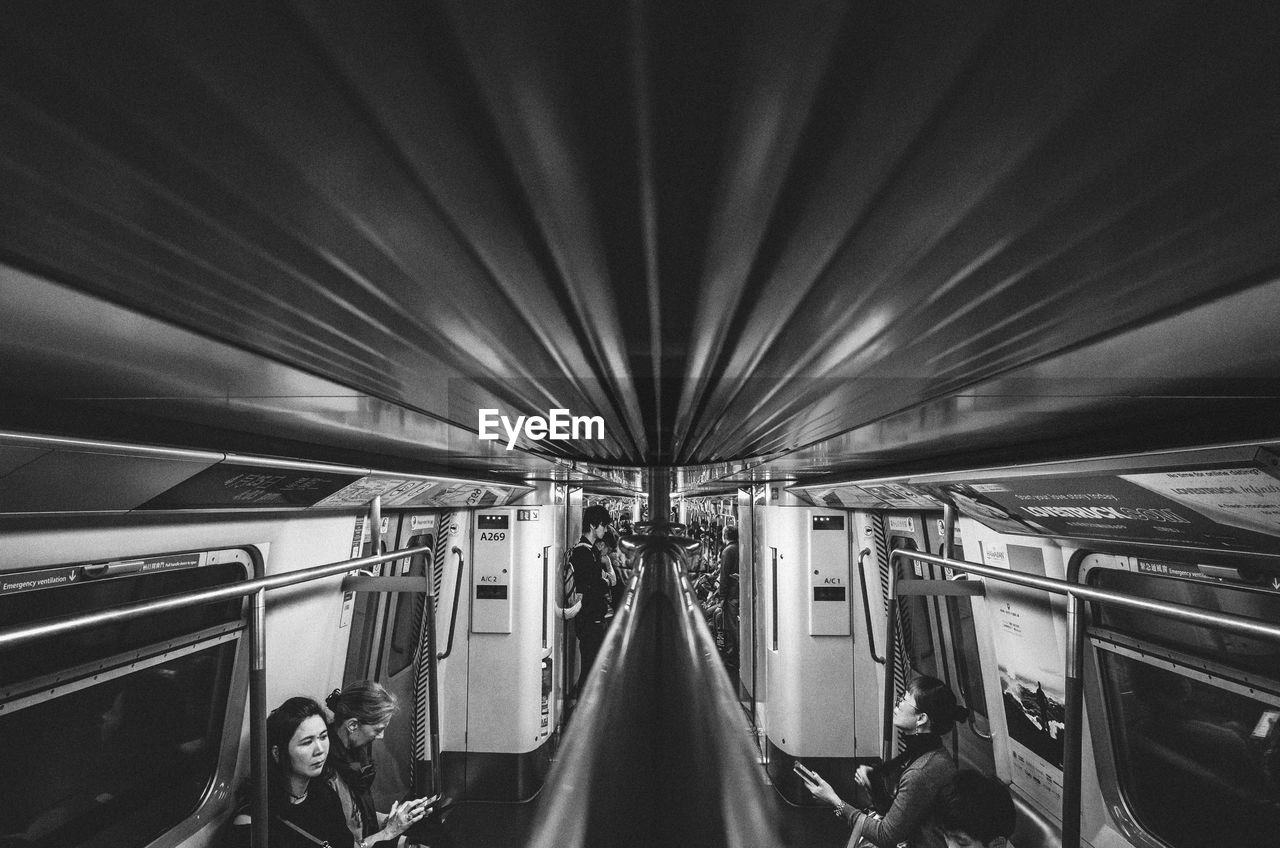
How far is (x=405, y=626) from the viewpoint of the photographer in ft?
16.2

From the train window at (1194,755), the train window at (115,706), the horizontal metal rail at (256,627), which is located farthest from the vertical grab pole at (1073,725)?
the train window at (115,706)

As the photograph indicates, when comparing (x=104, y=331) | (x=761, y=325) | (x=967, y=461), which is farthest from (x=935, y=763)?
(x=104, y=331)

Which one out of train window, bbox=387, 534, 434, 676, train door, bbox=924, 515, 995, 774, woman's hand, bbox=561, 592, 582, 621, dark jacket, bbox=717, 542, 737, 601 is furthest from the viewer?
dark jacket, bbox=717, 542, 737, 601

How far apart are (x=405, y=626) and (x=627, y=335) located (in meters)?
4.78

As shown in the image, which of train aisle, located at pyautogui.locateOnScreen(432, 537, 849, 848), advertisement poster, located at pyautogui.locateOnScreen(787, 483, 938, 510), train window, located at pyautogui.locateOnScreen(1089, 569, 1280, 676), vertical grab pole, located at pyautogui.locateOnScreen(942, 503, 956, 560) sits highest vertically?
advertisement poster, located at pyautogui.locateOnScreen(787, 483, 938, 510)

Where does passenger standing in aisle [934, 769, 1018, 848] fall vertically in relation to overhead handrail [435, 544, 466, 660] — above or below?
below

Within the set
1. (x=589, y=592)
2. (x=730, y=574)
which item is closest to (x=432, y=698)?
(x=589, y=592)

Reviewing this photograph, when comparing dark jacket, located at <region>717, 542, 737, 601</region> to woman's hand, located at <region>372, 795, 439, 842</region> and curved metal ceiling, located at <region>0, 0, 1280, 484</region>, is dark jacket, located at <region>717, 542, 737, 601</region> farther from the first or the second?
curved metal ceiling, located at <region>0, 0, 1280, 484</region>

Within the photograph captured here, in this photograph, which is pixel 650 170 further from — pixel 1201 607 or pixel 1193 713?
pixel 1193 713

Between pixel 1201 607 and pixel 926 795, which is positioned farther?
pixel 926 795

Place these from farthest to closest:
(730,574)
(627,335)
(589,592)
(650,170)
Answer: (730,574) → (589,592) → (627,335) → (650,170)

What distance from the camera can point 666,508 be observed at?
17.8 meters

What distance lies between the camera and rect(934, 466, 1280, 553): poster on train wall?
4.85 feet

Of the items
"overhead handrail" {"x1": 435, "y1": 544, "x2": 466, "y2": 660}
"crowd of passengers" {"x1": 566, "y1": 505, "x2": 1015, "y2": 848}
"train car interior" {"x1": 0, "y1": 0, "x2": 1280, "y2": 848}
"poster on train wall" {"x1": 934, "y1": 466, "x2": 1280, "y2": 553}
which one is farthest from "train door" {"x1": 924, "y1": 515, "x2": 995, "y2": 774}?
"overhead handrail" {"x1": 435, "y1": 544, "x2": 466, "y2": 660}
